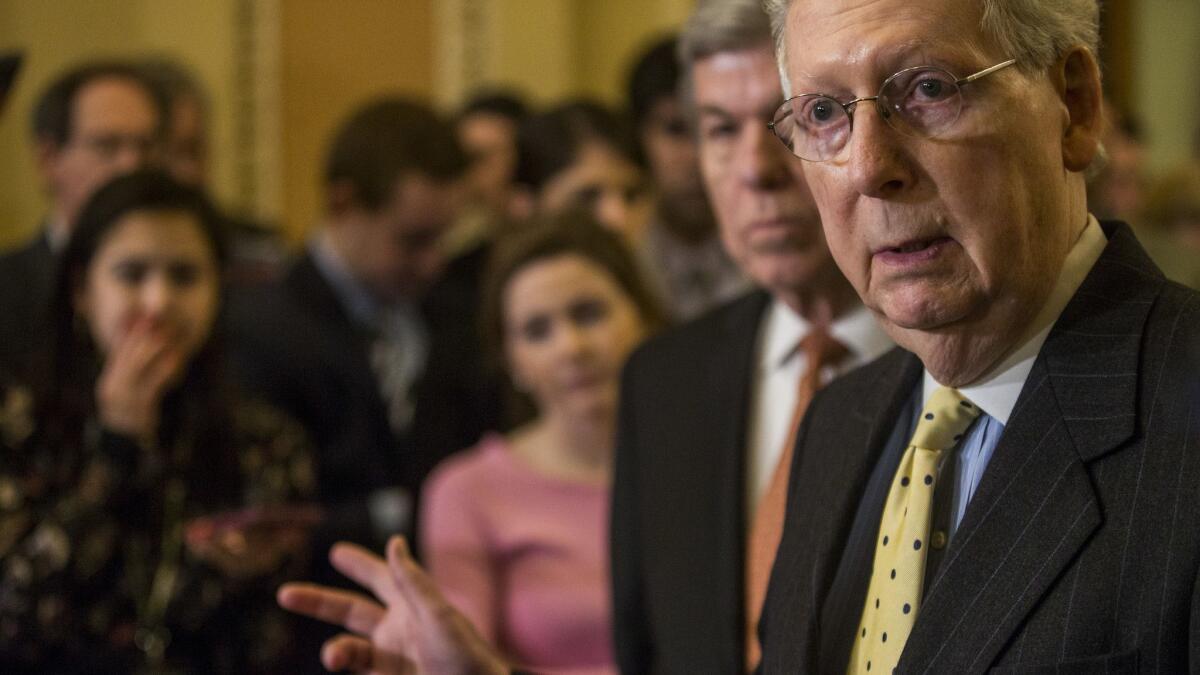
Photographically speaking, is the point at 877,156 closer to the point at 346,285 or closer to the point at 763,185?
the point at 763,185

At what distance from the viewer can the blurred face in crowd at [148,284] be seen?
2924mm

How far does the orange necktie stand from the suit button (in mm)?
485

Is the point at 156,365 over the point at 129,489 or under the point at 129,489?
over

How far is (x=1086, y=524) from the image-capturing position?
1153mm

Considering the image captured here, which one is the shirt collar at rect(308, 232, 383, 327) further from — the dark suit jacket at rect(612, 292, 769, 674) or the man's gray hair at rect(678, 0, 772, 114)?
the man's gray hair at rect(678, 0, 772, 114)

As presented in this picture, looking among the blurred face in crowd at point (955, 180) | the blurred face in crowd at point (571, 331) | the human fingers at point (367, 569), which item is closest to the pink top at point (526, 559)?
the blurred face in crowd at point (571, 331)

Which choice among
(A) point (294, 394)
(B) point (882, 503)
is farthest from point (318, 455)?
(B) point (882, 503)

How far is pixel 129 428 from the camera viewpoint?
2.90 m

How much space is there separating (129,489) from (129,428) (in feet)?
0.42

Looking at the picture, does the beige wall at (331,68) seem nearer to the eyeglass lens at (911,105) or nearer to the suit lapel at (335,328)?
the suit lapel at (335,328)

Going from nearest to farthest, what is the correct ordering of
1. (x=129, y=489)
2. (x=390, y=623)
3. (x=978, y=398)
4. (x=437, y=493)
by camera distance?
(x=978, y=398) < (x=390, y=623) < (x=129, y=489) < (x=437, y=493)

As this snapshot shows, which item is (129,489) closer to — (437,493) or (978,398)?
(437,493)

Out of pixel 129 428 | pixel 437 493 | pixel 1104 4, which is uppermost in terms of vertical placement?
pixel 1104 4

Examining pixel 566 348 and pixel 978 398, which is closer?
pixel 978 398
